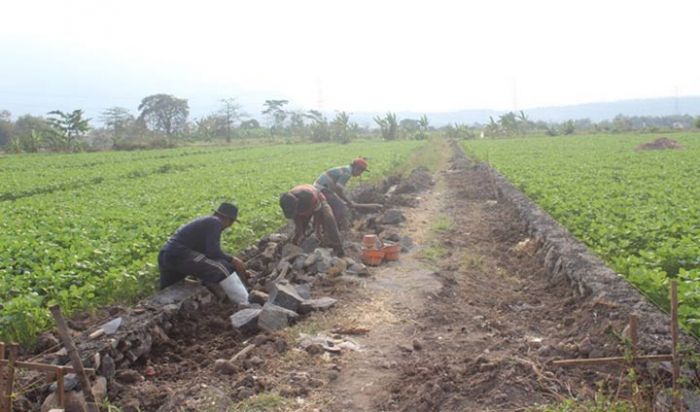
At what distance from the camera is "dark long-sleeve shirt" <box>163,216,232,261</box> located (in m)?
7.18

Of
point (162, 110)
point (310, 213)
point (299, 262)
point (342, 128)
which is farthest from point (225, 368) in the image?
point (162, 110)

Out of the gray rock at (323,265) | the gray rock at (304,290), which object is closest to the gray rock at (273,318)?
the gray rock at (304,290)

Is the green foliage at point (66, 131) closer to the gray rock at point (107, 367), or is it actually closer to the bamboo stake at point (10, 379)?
the gray rock at point (107, 367)

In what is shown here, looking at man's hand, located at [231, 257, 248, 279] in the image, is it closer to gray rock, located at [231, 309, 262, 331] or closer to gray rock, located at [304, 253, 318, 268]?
gray rock, located at [231, 309, 262, 331]

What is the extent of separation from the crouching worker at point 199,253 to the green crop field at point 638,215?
4614 millimetres

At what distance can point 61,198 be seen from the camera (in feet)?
53.0

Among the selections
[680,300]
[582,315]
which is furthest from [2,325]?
[680,300]

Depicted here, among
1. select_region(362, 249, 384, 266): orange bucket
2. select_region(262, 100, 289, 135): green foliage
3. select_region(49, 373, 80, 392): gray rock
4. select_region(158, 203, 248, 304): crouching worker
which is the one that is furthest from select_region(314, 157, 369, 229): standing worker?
select_region(262, 100, 289, 135): green foliage

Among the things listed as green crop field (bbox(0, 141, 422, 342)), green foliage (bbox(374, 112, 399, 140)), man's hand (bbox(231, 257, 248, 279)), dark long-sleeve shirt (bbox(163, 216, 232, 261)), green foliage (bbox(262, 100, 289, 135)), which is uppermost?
green foliage (bbox(262, 100, 289, 135))

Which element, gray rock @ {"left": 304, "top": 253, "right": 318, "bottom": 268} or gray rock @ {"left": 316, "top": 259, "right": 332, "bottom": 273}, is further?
gray rock @ {"left": 304, "top": 253, "right": 318, "bottom": 268}

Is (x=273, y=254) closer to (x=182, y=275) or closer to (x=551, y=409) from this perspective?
(x=182, y=275)

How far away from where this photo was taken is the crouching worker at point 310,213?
29.2 feet

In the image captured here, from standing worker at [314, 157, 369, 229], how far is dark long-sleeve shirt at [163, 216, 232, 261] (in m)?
3.82

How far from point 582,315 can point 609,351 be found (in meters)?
1.27
